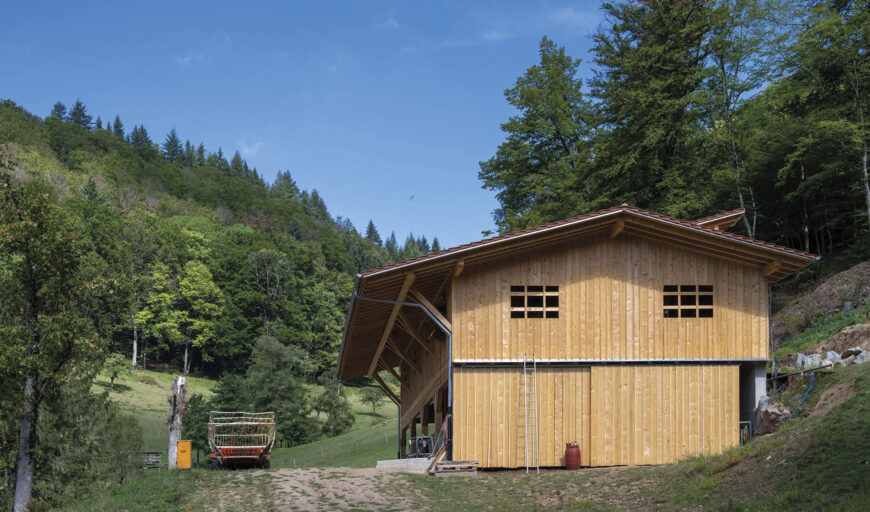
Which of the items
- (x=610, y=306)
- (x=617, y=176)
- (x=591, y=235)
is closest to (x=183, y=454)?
(x=610, y=306)

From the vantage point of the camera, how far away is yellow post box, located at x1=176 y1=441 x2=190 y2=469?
20.7m

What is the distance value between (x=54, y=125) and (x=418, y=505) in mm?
177370

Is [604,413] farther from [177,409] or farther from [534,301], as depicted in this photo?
[177,409]

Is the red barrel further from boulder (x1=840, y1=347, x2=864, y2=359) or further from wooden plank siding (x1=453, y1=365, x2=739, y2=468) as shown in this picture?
boulder (x1=840, y1=347, x2=864, y2=359)

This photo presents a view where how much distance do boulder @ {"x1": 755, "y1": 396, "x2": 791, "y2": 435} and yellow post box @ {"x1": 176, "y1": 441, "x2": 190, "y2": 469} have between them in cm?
1546

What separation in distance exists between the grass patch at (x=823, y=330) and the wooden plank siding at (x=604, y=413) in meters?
7.08

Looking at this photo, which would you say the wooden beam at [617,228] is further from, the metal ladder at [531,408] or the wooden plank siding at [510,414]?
the metal ladder at [531,408]

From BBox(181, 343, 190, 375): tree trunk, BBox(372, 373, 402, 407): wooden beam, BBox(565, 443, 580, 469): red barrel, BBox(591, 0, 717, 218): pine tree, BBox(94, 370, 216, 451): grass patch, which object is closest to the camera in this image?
BBox(565, 443, 580, 469): red barrel

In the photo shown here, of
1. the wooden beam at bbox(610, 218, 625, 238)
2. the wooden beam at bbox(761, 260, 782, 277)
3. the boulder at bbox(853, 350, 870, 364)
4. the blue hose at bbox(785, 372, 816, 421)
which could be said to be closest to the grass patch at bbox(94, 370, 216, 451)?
the wooden beam at bbox(610, 218, 625, 238)

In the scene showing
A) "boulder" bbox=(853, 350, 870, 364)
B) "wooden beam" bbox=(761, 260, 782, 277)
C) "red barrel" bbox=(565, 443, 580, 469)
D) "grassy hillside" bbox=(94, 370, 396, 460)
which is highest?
"wooden beam" bbox=(761, 260, 782, 277)

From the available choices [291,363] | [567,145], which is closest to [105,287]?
[567,145]

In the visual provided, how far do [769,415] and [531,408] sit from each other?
602cm

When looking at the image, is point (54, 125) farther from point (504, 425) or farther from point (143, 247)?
point (504, 425)

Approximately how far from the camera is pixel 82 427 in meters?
28.2
